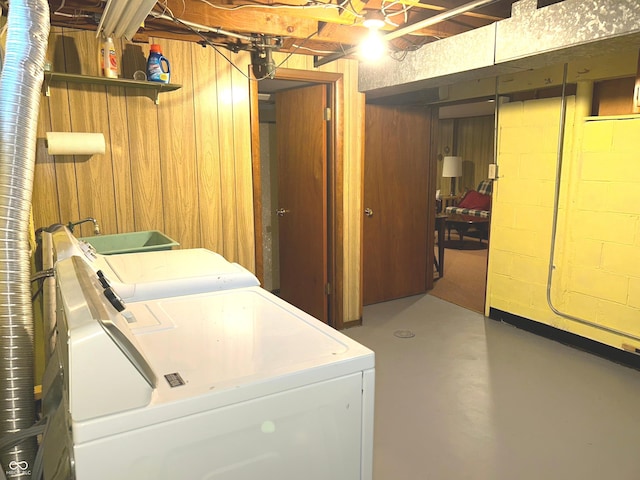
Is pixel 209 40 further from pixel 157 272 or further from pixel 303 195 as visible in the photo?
pixel 157 272

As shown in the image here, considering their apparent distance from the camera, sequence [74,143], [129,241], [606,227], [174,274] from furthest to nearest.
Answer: [606,227], [129,241], [74,143], [174,274]

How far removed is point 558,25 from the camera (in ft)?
7.39

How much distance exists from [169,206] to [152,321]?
5.44 feet

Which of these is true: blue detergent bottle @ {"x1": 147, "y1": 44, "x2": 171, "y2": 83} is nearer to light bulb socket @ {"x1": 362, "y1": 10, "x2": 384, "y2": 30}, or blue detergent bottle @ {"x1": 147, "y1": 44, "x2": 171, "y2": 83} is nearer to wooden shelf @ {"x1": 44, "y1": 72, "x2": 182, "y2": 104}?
wooden shelf @ {"x1": 44, "y1": 72, "x2": 182, "y2": 104}

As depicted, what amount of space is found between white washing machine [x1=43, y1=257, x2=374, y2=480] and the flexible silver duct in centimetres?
11

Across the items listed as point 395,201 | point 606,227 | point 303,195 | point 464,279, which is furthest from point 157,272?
point 464,279

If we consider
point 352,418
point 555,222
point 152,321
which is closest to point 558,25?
point 555,222

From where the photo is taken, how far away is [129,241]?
279 centimetres

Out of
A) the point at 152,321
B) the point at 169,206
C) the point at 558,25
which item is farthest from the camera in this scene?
the point at 169,206

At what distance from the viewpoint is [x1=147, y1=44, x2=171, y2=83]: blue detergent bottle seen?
2.65 meters

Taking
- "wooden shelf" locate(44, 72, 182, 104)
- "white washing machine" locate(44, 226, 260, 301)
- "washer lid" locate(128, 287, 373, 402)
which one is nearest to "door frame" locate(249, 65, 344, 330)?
"wooden shelf" locate(44, 72, 182, 104)

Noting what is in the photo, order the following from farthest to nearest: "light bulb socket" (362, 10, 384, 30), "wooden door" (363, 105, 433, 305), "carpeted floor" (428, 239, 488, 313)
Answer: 1. "carpeted floor" (428, 239, 488, 313)
2. "wooden door" (363, 105, 433, 305)
3. "light bulb socket" (362, 10, 384, 30)

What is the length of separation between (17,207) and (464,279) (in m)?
4.85

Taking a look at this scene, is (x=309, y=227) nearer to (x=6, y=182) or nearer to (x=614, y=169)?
(x=614, y=169)
